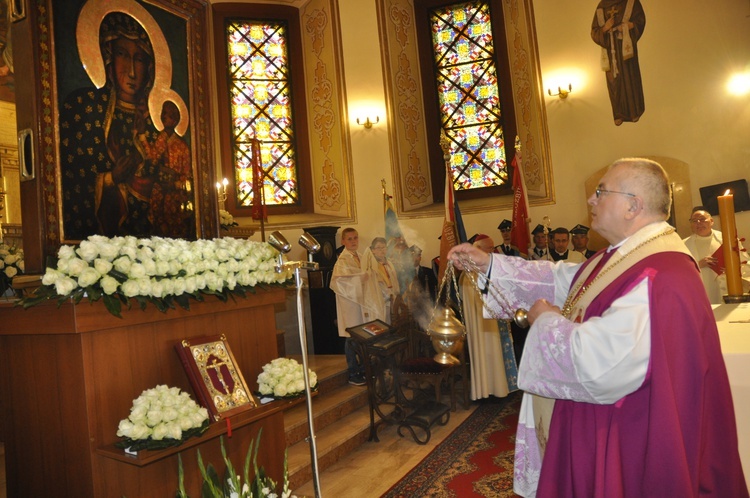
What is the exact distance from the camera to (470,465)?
4.84m

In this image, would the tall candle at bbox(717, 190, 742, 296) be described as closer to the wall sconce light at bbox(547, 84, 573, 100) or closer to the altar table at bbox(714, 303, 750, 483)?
the altar table at bbox(714, 303, 750, 483)

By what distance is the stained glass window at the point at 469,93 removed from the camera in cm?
1045

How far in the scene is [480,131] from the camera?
10547mm

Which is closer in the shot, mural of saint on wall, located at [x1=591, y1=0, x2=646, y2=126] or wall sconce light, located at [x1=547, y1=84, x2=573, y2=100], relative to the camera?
mural of saint on wall, located at [x1=591, y1=0, x2=646, y2=126]

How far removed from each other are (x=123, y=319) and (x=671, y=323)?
2.20 meters

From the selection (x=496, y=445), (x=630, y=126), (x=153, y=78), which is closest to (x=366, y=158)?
(x=630, y=126)

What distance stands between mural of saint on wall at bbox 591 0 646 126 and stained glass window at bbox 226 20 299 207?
209 inches

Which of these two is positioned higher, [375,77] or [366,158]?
[375,77]

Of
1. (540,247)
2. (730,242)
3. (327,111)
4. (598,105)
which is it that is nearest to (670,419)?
(730,242)

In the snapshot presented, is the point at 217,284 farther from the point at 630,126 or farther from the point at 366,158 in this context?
the point at 630,126

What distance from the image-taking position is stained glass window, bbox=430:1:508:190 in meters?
10.4

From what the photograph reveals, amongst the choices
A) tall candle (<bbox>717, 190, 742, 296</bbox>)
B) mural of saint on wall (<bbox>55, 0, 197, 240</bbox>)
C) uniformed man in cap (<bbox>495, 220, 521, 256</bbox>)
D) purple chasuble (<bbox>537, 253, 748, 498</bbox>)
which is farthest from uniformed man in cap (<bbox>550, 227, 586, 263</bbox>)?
purple chasuble (<bbox>537, 253, 748, 498</bbox>)

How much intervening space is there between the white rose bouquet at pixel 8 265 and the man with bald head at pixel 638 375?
4079mm

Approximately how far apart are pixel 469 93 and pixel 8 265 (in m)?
8.08
